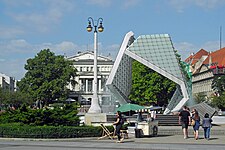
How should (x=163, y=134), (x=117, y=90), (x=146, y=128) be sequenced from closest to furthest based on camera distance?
1. (x=146, y=128)
2. (x=163, y=134)
3. (x=117, y=90)

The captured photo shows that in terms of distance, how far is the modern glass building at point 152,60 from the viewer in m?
37.7

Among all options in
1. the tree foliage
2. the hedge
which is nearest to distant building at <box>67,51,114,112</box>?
the tree foliage

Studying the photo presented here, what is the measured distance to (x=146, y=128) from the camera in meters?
23.2

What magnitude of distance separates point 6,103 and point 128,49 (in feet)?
169

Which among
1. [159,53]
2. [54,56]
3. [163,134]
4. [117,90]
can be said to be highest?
[54,56]

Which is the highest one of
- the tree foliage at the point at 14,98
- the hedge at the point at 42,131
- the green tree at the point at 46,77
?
the green tree at the point at 46,77

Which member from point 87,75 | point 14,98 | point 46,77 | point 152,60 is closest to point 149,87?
point 152,60

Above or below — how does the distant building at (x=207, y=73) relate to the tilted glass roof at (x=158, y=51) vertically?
above

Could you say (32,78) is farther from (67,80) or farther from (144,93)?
(144,93)

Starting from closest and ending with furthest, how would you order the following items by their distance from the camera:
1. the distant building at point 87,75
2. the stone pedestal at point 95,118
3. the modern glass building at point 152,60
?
the stone pedestal at point 95,118 < the modern glass building at point 152,60 < the distant building at point 87,75

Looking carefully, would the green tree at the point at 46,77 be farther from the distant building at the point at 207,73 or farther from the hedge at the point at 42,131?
the hedge at the point at 42,131

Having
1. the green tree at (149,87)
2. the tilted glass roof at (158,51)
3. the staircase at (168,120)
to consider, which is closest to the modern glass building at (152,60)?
the tilted glass roof at (158,51)

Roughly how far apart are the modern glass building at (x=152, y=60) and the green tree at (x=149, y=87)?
21.8 metres

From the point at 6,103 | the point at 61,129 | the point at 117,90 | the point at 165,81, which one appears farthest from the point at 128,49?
the point at 6,103
